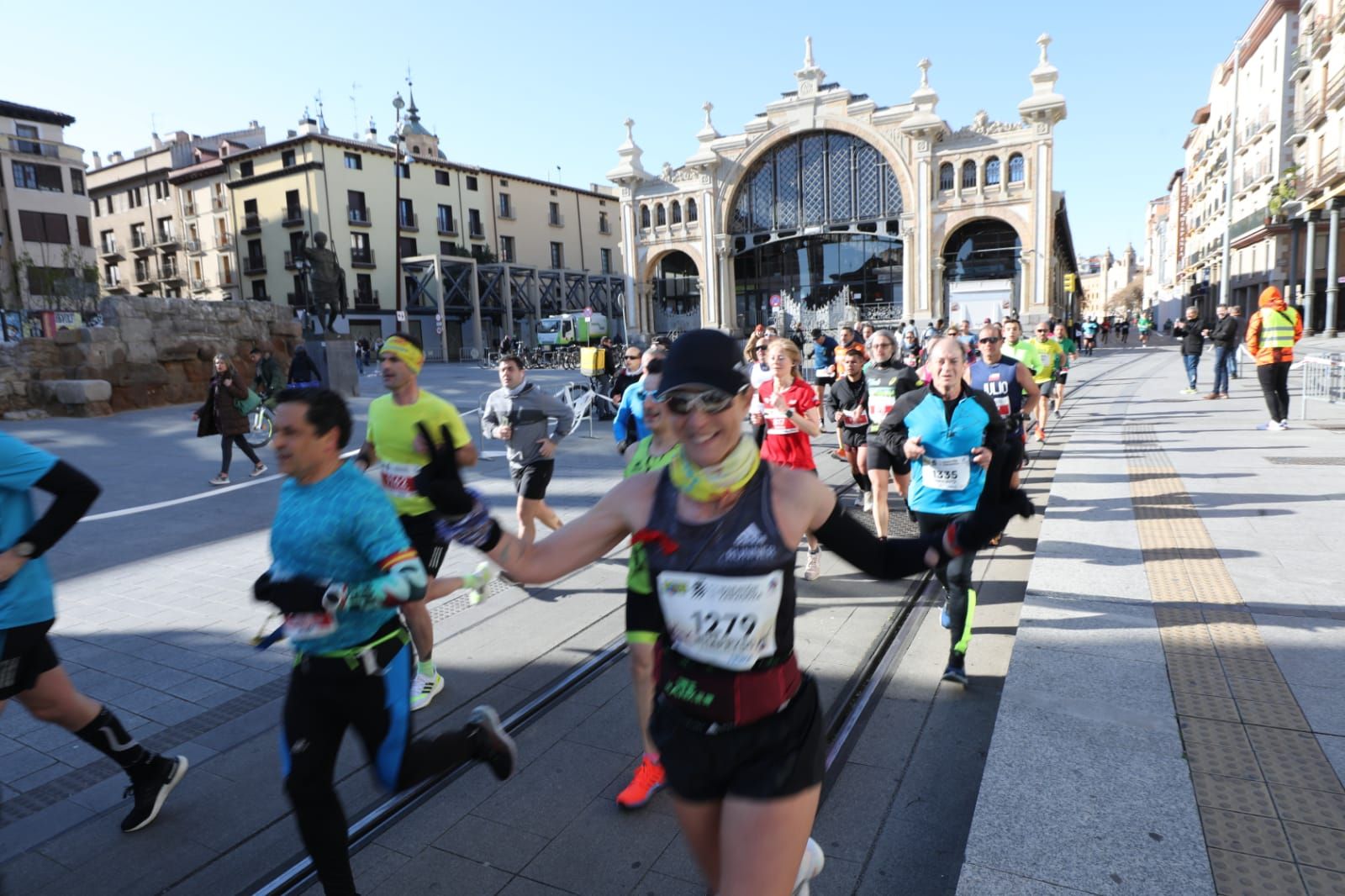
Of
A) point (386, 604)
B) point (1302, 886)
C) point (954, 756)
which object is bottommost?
point (954, 756)

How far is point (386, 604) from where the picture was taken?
A: 8.79ft

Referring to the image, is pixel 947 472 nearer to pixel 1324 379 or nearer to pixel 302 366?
pixel 1324 379

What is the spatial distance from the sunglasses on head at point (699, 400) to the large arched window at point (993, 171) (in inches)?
1962

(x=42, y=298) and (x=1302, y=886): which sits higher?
(x=42, y=298)

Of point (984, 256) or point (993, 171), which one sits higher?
point (993, 171)

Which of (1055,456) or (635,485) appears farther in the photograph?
(1055,456)

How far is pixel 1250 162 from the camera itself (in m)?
47.4

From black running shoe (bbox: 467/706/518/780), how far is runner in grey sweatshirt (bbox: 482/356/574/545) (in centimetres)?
324

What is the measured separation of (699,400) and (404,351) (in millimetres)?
3088

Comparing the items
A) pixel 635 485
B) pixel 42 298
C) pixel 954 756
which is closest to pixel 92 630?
pixel 635 485

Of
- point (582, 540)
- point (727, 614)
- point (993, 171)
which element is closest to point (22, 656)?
point (582, 540)

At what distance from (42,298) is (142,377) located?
1246 inches

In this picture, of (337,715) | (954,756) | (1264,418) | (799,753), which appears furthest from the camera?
(1264,418)

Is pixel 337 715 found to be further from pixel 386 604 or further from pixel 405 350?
pixel 405 350
